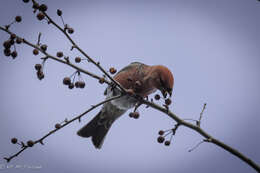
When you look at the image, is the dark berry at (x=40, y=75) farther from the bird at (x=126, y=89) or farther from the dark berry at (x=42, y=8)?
the bird at (x=126, y=89)

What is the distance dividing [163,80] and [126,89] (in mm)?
498

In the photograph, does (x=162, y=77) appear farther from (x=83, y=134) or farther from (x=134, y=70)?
(x=83, y=134)

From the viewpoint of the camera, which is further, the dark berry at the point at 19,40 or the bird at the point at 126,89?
the bird at the point at 126,89

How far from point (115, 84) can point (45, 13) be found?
782 millimetres

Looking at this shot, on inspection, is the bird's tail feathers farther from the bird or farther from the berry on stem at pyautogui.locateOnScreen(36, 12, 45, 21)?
the berry on stem at pyautogui.locateOnScreen(36, 12, 45, 21)

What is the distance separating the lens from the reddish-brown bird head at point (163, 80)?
359 centimetres

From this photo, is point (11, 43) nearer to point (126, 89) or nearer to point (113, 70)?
point (113, 70)

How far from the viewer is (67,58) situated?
98.3 inches

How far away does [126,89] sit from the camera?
3.90 metres

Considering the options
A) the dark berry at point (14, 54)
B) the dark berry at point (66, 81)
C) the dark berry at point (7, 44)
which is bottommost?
the dark berry at point (66, 81)

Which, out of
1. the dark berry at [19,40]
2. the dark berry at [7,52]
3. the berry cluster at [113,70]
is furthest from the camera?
the berry cluster at [113,70]

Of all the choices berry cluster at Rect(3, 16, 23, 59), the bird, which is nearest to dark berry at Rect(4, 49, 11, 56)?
berry cluster at Rect(3, 16, 23, 59)

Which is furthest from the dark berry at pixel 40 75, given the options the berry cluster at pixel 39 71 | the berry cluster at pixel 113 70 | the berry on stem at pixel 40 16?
the berry cluster at pixel 113 70

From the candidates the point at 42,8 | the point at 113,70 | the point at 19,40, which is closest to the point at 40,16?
the point at 42,8
